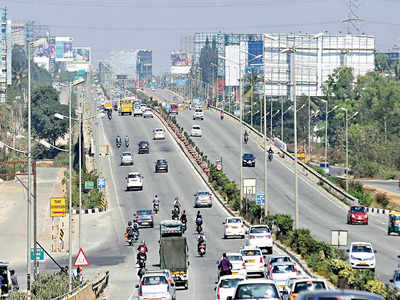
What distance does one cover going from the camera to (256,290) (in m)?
22.9

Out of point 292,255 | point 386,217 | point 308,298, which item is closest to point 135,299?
point 292,255

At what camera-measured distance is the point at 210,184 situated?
85.6 metres

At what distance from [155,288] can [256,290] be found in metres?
8.93

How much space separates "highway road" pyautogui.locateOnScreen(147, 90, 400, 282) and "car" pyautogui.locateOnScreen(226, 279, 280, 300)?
19.1m

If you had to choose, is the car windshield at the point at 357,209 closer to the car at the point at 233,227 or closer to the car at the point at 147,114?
the car at the point at 233,227

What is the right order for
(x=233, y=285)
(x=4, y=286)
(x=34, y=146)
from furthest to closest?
(x=34, y=146) → (x=4, y=286) → (x=233, y=285)

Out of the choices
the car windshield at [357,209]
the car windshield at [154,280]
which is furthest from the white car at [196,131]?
the car windshield at [154,280]

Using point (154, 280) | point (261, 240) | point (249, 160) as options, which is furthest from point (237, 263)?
point (249, 160)

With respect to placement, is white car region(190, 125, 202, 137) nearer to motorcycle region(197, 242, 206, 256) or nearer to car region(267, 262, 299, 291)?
motorcycle region(197, 242, 206, 256)

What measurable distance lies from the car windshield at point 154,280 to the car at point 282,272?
4557mm

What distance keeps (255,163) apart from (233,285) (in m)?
68.4

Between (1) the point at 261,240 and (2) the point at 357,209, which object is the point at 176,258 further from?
(2) the point at 357,209

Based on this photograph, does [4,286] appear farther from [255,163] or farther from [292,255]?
[255,163]

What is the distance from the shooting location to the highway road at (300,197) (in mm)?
57531
